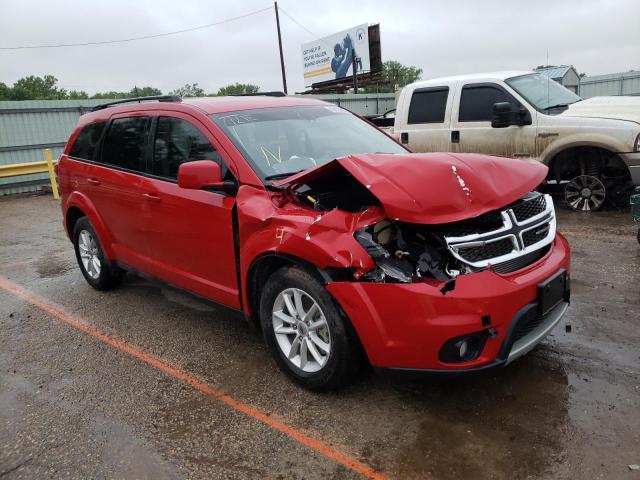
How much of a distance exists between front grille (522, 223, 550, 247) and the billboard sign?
29329 mm

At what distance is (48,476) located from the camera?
269 centimetres

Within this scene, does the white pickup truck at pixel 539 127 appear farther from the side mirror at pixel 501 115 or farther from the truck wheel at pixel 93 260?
the truck wheel at pixel 93 260

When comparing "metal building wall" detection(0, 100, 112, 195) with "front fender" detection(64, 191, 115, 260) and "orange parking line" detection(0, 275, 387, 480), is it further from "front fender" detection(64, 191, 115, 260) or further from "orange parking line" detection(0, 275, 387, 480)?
"front fender" detection(64, 191, 115, 260)

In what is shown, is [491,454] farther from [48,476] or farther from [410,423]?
[48,476]

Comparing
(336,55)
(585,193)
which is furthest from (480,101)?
(336,55)

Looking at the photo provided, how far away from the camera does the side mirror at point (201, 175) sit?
335 cm

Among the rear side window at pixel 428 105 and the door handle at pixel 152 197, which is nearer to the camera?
the door handle at pixel 152 197

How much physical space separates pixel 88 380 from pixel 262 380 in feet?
4.03

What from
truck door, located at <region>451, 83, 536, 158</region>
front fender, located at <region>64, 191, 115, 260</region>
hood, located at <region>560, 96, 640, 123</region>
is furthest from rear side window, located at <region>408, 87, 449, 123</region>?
front fender, located at <region>64, 191, 115, 260</region>

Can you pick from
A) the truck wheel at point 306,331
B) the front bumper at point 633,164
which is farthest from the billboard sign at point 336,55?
the truck wheel at point 306,331

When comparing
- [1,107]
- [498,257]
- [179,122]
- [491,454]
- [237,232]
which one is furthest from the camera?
[1,107]

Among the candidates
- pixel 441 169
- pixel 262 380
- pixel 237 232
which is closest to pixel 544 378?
pixel 441 169

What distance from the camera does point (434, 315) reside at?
2619 millimetres

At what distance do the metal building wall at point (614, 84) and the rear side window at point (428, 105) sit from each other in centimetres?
1461
